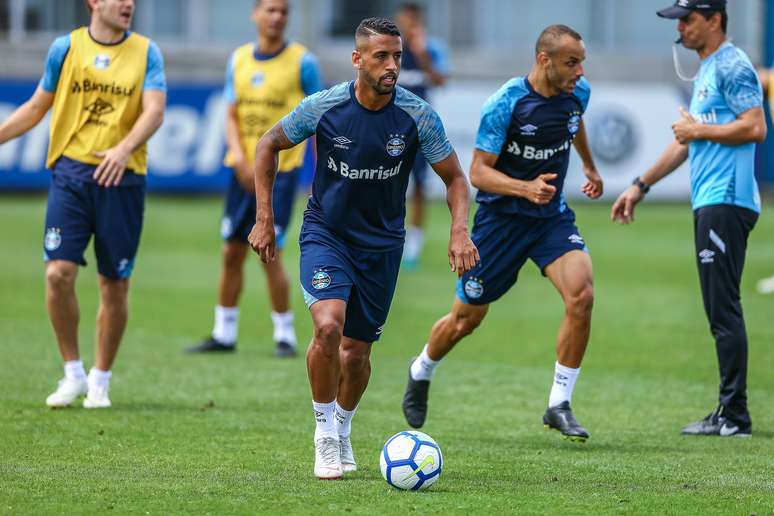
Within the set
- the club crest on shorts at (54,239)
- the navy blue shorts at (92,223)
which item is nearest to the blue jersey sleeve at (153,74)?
the navy blue shorts at (92,223)

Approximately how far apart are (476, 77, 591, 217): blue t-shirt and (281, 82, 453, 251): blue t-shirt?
1220mm


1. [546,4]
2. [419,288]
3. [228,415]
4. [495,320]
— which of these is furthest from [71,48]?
[546,4]

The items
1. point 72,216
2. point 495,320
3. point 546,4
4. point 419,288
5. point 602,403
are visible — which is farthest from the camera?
point 546,4

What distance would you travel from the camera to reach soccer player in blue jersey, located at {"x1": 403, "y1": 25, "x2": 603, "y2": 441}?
788 centimetres

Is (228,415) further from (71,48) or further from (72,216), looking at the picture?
(71,48)

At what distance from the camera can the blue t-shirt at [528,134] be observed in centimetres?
803

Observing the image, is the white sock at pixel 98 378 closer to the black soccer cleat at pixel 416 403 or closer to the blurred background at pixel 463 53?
the black soccer cleat at pixel 416 403

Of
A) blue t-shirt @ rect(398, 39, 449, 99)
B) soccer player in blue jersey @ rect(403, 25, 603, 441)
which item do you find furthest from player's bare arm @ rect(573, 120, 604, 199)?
blue t-shirt @ rect(398, 39, 449, 99)

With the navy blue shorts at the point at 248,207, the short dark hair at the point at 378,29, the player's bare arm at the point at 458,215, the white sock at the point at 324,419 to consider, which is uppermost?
the short dark hair at the point at 378,29

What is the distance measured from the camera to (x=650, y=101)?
24.2 meters

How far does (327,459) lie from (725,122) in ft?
10.9

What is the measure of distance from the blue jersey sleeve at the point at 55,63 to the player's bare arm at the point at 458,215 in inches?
114

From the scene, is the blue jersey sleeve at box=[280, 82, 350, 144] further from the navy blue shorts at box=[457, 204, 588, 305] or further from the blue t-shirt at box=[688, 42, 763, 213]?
the blue t-shirt at box=[688, 42, 763, 213]

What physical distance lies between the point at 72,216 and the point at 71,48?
1089 mm
